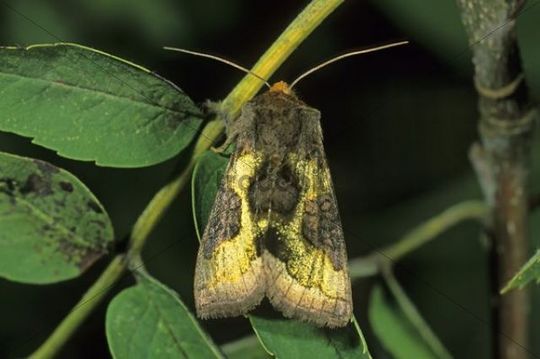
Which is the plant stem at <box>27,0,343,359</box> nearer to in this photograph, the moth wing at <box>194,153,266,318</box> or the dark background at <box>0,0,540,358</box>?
the moth wing at <box>194,153,266,318</box>

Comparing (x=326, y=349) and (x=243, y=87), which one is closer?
(x=326, y=349)

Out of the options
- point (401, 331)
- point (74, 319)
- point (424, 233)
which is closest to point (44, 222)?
point (74, 319)

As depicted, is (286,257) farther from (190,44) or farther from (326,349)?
(190,44)

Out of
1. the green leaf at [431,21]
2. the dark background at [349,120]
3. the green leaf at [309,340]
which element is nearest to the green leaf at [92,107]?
the green leaf at [309,340]

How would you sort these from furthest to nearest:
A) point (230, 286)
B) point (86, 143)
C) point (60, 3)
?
point (60, 3)
point (230, 286)
point (86, 143)

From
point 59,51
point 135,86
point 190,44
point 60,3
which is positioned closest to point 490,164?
point 135,86
